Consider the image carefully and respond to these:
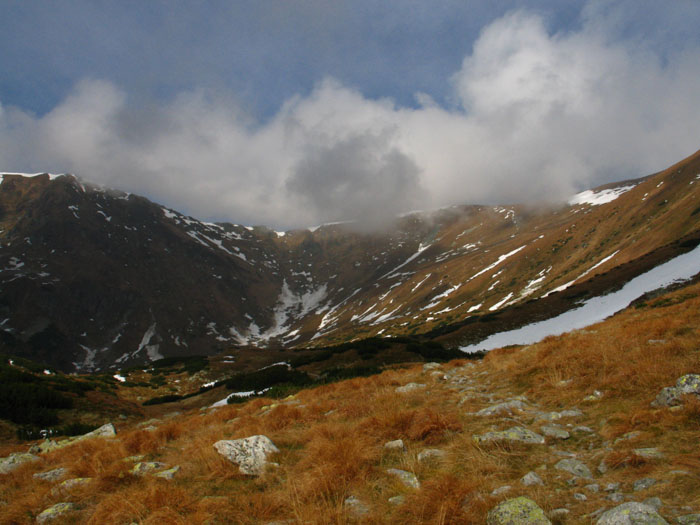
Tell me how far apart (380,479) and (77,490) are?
5.01 m

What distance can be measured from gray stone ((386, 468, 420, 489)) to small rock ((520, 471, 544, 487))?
1.32 m

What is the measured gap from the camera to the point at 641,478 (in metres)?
3.78

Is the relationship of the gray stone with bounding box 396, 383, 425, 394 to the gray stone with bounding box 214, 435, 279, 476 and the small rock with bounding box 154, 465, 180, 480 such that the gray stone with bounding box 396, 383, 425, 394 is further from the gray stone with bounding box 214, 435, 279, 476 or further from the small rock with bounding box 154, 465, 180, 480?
the small rock with bounding box 154, 465, 180, 480

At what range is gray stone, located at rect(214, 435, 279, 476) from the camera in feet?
19.1

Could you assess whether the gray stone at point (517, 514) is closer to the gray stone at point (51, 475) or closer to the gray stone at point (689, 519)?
the gray stone at point (689, 519)

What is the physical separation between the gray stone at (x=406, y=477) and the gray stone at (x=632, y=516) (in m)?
2.12

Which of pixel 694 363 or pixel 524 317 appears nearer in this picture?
pixel 694 363

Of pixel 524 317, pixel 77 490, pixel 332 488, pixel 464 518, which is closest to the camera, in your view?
pixel 464 518

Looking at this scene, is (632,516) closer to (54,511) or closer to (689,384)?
(689,384)

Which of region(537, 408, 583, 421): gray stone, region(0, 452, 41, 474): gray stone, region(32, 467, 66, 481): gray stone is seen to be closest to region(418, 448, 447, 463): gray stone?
region(537, 408, 583, 421): gray stone

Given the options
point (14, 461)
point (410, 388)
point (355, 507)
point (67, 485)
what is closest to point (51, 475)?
point (67, 485)

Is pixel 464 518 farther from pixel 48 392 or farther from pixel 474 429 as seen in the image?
pixel 48 392

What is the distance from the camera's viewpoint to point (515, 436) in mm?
5473

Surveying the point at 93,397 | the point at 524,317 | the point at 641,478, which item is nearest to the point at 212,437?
the point at 641,478
